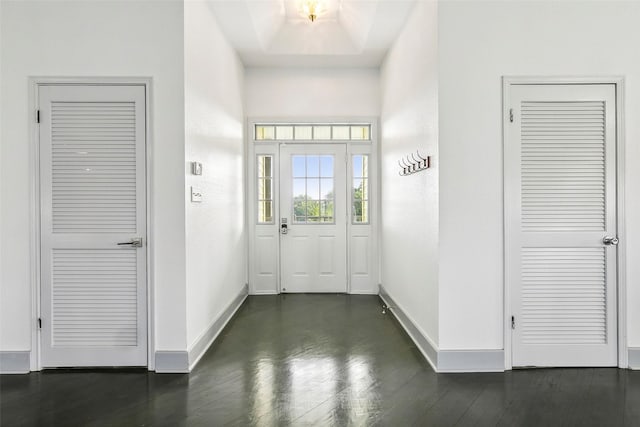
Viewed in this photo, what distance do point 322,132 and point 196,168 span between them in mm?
2692

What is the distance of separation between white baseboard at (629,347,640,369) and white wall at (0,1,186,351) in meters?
3.31

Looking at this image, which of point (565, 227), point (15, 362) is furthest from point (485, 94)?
point (15, 362)

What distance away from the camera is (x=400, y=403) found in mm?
2506

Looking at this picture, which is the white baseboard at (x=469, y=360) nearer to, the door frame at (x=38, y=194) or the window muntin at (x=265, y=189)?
the door frame at (x=38, y=194)

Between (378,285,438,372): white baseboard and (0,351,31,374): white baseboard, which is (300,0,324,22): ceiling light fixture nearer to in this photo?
(378,285,438,372): white baseboard

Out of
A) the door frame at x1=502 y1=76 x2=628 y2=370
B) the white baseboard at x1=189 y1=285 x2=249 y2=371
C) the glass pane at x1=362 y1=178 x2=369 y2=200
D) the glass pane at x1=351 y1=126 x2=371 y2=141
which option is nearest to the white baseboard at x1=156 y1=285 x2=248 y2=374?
the white baseboard at x1=189 y1=285 x2=249 y2=371

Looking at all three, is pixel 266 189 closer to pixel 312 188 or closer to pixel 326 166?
pixel 312 188

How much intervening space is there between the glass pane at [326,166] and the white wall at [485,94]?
9.01 ft

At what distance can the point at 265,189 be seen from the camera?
561cm

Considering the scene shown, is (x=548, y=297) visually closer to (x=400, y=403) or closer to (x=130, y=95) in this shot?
(x=400, y=403)

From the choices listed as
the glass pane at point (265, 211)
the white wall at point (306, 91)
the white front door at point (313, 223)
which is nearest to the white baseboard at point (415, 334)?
the white front door at point (313, 223)

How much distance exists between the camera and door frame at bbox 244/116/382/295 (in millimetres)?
5492

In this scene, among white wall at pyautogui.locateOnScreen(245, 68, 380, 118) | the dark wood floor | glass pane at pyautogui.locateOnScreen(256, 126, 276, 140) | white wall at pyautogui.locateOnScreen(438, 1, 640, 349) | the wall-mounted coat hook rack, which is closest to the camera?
the dark wood floor

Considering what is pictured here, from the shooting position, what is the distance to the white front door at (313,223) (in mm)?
5594
